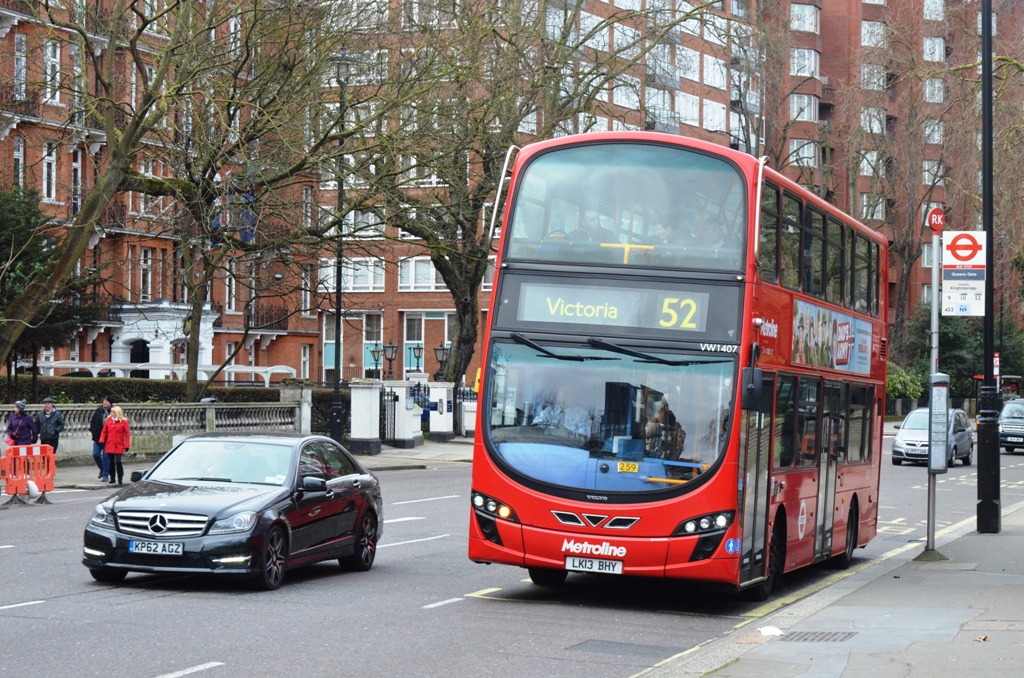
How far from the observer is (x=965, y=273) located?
58.8 feet

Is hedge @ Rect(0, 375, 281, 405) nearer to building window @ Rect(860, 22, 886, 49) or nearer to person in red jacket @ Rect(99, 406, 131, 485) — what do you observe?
person in red jacket @ Rect(99, 406, 131, 485)

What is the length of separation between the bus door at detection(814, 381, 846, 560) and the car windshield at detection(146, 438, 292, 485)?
573 centimetres

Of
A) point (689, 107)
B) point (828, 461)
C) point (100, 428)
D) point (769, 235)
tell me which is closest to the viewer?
point (769, 235)

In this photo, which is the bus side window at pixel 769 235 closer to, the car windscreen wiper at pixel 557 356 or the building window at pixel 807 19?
the car windscreen wiper at pixel 557 356

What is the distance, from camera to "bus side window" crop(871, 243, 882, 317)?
17484 millimetres

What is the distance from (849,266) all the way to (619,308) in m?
4.91

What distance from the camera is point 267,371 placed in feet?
185

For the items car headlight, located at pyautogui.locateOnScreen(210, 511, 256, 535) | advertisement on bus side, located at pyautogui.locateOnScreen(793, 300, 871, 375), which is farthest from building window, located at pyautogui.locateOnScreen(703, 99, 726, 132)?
car headlight, located at pyautogui.locateOnScreen(210, 511, 256, 535)

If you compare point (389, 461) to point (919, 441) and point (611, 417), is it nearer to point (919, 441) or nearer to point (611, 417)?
point (919, 441)

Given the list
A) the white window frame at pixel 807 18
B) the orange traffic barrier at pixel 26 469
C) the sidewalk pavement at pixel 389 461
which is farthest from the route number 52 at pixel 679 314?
the white window frame at pixel 807 18

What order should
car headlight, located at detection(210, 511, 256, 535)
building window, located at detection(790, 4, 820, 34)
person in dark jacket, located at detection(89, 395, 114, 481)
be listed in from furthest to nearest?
building window, located at detection(790, 4, 820, 34), person in dark jacket, located at detection(89, 395, 114, 481), car headlight, located at detection(210, 511, 256, 535)

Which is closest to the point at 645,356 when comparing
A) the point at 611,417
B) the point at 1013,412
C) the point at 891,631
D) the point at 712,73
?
→ the point at 611,417

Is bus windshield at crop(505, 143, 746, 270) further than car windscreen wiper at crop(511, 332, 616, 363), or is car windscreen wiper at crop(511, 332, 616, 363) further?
bus windshield at crop(505, 143, 746, 270)

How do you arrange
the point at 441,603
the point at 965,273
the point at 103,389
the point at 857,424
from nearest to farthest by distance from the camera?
the point at 441,603 → the point at 857,424 → the point at 965,273 → the point at 103,389
